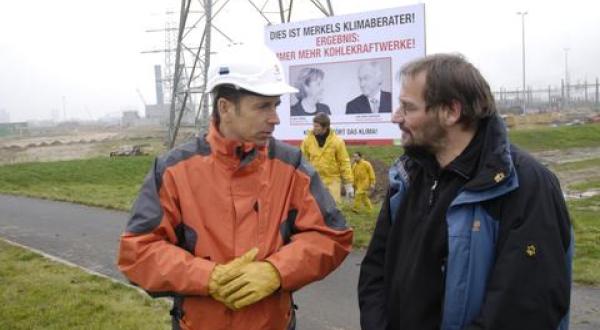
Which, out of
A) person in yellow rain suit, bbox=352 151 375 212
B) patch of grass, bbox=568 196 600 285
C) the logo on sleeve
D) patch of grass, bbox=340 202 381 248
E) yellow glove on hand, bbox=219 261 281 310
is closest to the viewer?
the logo on sleeve

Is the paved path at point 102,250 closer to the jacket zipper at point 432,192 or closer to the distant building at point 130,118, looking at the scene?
the jacket zipper at point 432,192

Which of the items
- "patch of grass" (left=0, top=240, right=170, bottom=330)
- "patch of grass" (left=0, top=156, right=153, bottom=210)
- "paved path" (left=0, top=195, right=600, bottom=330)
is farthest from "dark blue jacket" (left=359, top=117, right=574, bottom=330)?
"patch of grass" (left=0, top=156, right=153, bottom=210)

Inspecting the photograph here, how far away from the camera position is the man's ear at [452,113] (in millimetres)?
2223

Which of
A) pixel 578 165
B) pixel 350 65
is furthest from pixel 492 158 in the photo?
pixel 578 165

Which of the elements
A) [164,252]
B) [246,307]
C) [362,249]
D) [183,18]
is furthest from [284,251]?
[183,18]

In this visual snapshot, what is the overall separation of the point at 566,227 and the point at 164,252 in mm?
1426

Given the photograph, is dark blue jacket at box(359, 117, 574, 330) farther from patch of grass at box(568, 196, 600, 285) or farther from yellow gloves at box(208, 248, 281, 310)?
patch of grass at box(568, 196, 600, 285)

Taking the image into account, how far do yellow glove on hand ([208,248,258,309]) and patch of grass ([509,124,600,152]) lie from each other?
3027 cm

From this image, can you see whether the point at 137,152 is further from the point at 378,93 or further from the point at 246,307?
the point at 246,307

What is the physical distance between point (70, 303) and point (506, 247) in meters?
4.96

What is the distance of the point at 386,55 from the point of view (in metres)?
12.3

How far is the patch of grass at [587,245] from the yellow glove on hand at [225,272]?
15.7 feet

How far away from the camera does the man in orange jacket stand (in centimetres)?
247

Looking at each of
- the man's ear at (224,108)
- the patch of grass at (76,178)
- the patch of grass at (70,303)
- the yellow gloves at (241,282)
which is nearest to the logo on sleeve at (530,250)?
the yellow gloves at (241,282)
